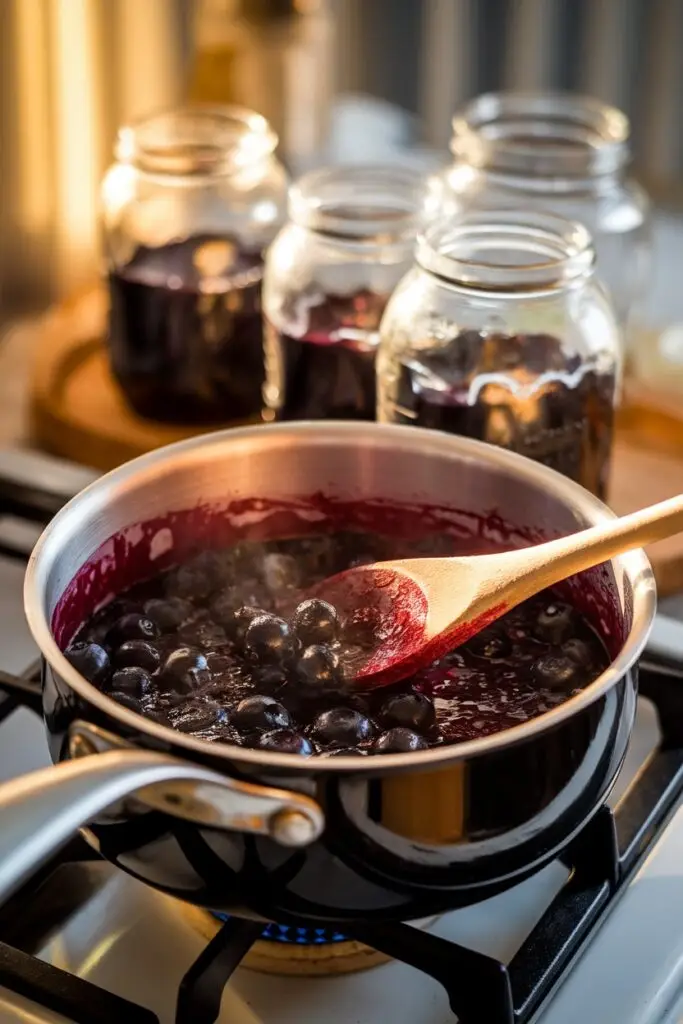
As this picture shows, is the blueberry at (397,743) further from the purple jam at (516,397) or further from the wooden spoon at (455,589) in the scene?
the purple jam at (516,397)

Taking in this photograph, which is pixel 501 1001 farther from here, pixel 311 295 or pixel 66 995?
pixel 311 295

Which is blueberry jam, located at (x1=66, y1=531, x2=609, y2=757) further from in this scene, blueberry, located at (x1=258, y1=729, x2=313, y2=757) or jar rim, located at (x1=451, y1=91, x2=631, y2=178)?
jar rim, located at (x1=451, y1=91, x2=631, y2=178)

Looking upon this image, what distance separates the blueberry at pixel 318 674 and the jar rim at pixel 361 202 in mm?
433

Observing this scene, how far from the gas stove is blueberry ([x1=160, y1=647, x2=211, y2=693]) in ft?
0.33

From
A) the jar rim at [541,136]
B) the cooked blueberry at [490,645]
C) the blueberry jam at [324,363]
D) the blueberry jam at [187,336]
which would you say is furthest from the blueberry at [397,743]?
the jar rim at [541,136]

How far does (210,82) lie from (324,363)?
18.6 inches

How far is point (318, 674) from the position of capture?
630 millimetres

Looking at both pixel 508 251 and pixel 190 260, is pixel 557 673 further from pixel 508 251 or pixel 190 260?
pixel 190 260

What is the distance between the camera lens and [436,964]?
0.59 m

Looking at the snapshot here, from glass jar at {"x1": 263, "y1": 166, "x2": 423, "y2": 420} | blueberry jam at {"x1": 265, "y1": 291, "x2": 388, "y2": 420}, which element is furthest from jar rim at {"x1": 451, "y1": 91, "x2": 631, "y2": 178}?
blueberry jam at {"x1": 265, "y1": 291, "x2": 388, "y2": 420}

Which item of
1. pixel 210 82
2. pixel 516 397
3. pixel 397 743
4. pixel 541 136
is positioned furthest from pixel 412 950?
pixel 210 82

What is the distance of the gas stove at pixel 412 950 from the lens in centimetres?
58

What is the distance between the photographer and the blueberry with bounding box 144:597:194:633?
0.70m

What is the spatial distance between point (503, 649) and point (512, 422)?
0.23m
